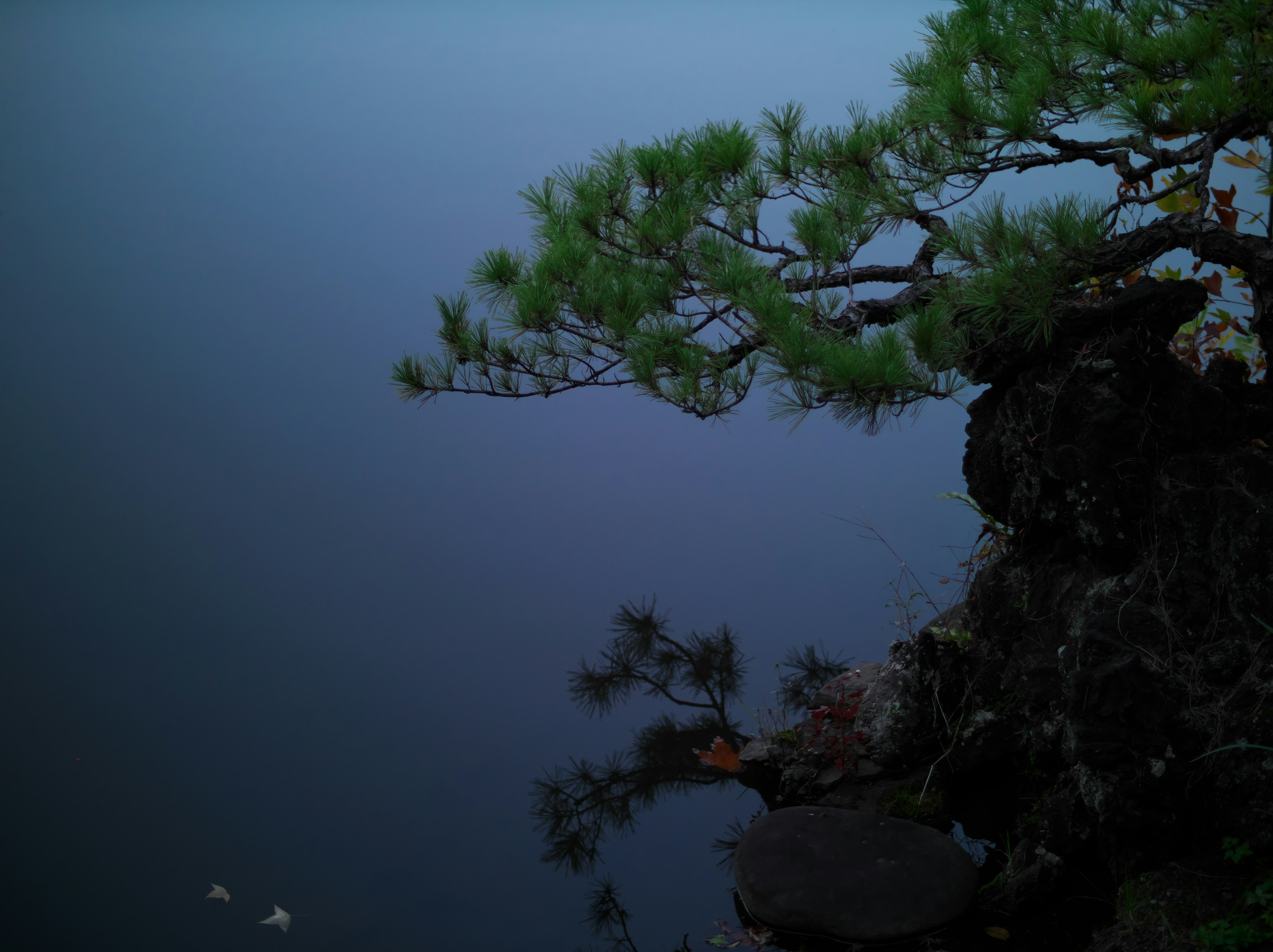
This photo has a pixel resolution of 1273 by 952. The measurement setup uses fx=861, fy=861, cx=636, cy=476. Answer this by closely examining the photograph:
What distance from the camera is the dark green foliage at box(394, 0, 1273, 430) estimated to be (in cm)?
178

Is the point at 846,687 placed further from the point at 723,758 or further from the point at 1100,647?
the point at 1100,647

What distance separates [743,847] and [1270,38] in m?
2.08

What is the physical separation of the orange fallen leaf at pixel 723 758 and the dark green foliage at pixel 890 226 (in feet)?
3.35

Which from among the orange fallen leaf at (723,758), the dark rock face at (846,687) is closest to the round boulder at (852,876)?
the orange fallen leaf at (723,758)

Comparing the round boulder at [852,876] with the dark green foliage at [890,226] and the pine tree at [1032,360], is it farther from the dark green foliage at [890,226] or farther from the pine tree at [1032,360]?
the dark green foliage at [890,226]

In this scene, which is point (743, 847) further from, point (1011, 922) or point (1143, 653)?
point (1143, 653)

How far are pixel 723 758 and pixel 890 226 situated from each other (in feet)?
5.27

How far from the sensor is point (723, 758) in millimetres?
2586

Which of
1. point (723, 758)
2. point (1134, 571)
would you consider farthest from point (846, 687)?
point (1134, 571)

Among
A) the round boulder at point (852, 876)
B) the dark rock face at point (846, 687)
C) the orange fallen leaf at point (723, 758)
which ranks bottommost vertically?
the round boulder at point (852, 876)

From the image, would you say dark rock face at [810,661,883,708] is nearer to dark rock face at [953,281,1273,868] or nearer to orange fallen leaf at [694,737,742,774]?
orange fallen leaf at [694,737,742,774]

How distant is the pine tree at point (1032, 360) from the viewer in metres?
1.74

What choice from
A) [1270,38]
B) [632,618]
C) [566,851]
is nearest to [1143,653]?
[1270,38]

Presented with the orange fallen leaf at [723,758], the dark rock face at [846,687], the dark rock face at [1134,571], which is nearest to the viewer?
the dark rock face at [1134,571]
